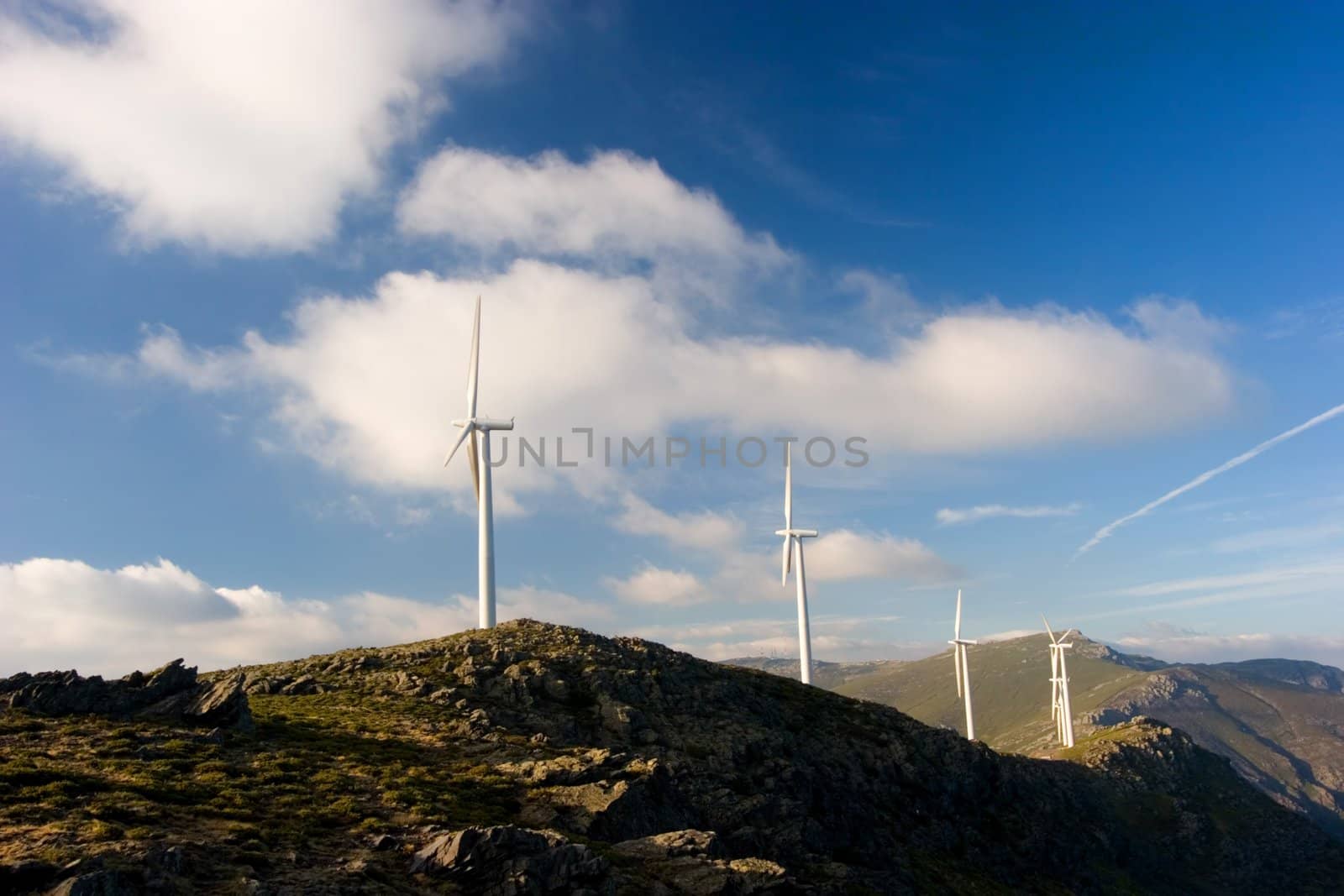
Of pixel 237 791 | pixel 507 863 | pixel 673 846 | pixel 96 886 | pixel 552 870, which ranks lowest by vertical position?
pixel 673 846

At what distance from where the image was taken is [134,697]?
55.3 metres

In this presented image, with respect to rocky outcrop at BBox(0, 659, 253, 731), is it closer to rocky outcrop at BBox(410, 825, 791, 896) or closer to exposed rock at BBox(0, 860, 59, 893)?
rocky outcrop at BBox(410, 825, 791, 896)

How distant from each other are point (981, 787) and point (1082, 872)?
75.7 ft

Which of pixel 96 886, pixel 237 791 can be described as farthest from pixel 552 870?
pixel 237 791

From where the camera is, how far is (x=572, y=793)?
175ft

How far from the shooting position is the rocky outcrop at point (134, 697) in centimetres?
5266

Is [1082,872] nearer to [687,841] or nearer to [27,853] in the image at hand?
[687,841]

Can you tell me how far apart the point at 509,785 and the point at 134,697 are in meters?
26.4

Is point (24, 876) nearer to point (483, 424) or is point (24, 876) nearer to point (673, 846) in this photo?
point (673, 846)

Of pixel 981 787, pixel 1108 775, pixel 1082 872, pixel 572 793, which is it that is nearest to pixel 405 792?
pixel 572 793

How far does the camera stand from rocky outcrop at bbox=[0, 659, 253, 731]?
52.7 m

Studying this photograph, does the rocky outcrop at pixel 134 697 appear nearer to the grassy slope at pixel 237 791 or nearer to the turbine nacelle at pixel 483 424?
the grassy slope at pixel 237 791

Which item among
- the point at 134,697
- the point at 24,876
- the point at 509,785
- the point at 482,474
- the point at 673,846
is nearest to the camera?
the point at 24,876

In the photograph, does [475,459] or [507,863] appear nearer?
[507,863]
